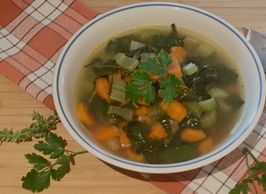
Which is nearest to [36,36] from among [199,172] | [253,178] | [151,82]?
[151,82]

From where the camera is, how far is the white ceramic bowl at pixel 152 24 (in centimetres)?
154

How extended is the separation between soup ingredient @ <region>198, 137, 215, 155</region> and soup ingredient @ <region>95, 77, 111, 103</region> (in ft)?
1.17

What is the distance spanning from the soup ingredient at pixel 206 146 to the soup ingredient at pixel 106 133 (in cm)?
28

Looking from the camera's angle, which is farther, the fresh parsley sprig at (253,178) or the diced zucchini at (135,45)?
the diced zucchini at (135,45)

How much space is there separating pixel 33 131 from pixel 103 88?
295 mm

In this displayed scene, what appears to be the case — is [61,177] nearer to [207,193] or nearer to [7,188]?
[7,188]

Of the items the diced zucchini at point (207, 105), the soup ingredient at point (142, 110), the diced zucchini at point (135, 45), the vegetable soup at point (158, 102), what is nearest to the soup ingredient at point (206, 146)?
the vegetable soup at point (158, 102)

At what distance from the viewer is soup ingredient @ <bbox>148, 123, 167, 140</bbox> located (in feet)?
5.52

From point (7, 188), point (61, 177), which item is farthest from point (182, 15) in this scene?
point (7, 188)

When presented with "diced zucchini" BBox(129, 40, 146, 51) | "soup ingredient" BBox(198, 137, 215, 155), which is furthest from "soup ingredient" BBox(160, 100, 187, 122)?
"diced zucchini" BBox(129, 40, 146, 51)

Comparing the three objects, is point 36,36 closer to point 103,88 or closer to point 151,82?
point 103,88

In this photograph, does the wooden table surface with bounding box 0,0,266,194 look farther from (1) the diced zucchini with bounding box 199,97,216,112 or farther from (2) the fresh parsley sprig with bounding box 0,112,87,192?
(1) the diced zucchini with bounding box 199,97,216,112

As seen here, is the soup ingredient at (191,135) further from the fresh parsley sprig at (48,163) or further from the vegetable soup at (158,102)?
the fresh parsley sprig at (48,163)

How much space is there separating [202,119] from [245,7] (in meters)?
0.76
